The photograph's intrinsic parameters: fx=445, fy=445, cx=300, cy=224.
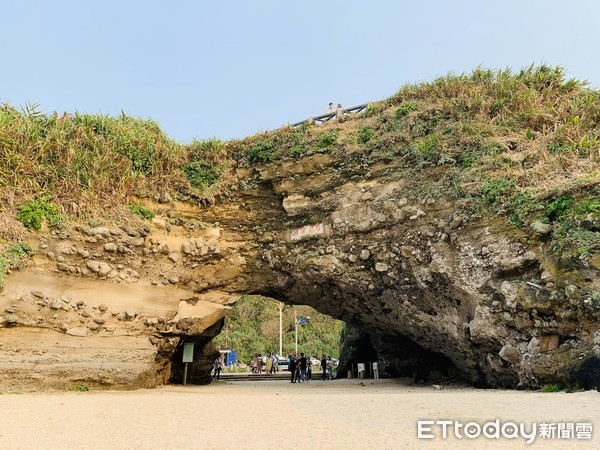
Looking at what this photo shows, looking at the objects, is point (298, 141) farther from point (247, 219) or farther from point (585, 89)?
point (585, 89)

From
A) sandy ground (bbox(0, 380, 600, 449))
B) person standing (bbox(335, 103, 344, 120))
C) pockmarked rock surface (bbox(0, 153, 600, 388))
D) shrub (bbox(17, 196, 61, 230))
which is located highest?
person standing (bbox(335, 103, 344, 120))

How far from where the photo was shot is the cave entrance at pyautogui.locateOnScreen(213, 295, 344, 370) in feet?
123

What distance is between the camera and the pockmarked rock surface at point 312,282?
8.92 metres

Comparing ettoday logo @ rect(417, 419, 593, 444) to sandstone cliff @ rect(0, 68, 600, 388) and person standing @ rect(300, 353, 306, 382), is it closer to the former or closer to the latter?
sandstone cliff @ rect(0, 68, 600, 388)

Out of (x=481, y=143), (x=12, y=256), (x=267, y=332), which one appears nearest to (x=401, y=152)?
(x=481, y=143)

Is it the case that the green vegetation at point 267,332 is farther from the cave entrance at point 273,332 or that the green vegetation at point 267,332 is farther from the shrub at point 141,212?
the shrub at point 141,212

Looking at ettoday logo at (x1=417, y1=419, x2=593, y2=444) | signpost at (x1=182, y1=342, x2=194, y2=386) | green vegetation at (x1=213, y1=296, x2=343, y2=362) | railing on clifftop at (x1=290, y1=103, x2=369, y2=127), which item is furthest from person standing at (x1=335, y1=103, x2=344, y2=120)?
green vegetation at (x1=213, y1=296, x2=343, y2=362)

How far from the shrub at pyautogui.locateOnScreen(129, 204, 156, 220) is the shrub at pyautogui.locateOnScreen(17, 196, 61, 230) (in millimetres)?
1910

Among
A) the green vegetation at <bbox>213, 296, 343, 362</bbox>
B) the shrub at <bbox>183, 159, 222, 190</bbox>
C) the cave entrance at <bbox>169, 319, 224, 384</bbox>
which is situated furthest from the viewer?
the green vegetation at <bbox>213, 296, 343, 362</bbox>

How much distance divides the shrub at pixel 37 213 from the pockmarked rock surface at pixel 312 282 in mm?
355

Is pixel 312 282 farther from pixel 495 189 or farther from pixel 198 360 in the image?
pixel 495 189

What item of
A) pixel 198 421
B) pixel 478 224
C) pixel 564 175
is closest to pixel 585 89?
pixel 564 175

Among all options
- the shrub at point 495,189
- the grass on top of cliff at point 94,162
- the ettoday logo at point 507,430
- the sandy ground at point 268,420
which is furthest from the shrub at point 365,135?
the ettoday logo at point 507,430

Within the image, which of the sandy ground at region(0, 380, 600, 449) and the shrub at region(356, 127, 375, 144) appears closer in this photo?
the sandy ground at region(0, 380, 600, 449)
